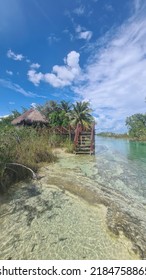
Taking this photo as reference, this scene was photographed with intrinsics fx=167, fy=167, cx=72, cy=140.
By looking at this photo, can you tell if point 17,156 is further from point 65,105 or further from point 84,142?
point 65,105

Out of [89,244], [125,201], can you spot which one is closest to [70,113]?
[125,201]

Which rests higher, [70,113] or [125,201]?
[70,113]

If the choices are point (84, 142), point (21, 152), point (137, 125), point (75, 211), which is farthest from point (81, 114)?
point (137, 125)

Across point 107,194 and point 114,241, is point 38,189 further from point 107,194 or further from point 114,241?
point 114,241

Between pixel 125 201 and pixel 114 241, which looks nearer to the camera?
pixel 114 241

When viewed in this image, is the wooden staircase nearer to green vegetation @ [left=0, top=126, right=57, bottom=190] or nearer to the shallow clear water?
green vegetation @ [left=0, top=126, right=57, bottom=190]

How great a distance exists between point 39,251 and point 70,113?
25354 mm

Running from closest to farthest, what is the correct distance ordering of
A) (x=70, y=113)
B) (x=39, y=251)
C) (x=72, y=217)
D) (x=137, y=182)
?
(x=39, y=251) < (x=72, y=217) < (x=137, y=182) < (x=70, y=113)

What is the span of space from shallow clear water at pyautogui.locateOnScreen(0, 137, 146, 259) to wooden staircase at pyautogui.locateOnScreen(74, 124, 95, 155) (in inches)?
273

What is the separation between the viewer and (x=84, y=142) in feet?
41.7

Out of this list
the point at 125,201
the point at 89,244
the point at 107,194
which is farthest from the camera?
the point at 107,194

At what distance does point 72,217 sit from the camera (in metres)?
3.23

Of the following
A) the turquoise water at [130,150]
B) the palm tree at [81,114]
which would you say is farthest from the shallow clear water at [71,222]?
the palm tree at [81,114]
